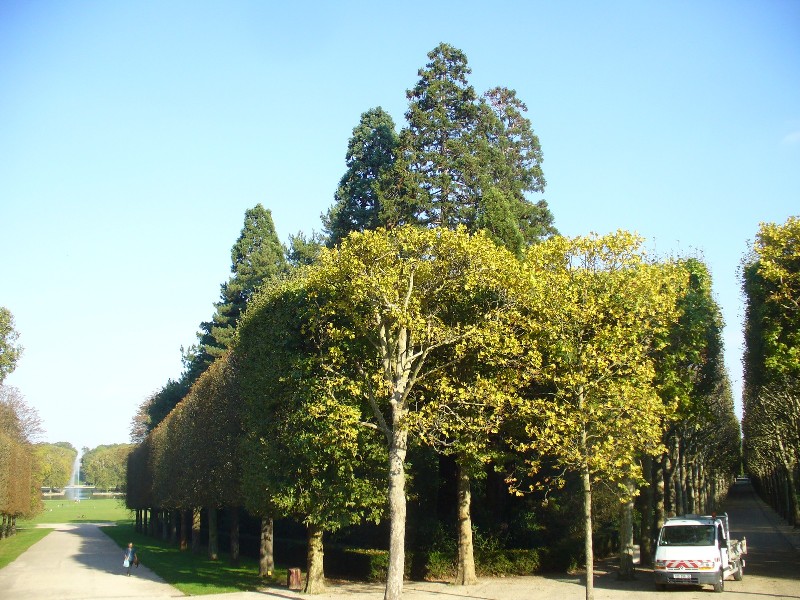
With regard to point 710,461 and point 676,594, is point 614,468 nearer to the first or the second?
point 676,594

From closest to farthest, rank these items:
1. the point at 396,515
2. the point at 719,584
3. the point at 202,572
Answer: the point at 396,515
the point at 719,584
the point at 202,572

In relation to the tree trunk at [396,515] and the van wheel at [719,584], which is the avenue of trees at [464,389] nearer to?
the tree trunk at [396,515]

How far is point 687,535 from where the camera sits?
26.3 m

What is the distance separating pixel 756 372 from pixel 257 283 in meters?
40.6

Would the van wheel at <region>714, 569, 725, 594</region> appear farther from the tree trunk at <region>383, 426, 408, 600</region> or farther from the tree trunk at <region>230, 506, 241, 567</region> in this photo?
the tree trunk at <region>230, 506, 241, 567</region>

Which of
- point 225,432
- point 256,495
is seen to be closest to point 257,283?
point 225,432

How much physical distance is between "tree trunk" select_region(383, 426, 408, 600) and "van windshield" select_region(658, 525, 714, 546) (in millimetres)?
9760

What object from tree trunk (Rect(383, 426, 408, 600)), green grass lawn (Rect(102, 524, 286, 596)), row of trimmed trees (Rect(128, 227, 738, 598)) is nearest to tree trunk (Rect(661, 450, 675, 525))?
row of trimmed trees (Rect(128, 227, 738, 598))

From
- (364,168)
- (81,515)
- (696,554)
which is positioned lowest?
(81,515)

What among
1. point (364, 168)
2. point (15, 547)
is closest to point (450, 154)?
point (364, 168)

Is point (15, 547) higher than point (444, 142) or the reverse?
the reverse

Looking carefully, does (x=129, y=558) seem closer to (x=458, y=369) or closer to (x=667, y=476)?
(x=458, y=369)

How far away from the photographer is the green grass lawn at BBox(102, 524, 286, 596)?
104 ft

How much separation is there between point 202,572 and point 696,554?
24.6 metres
